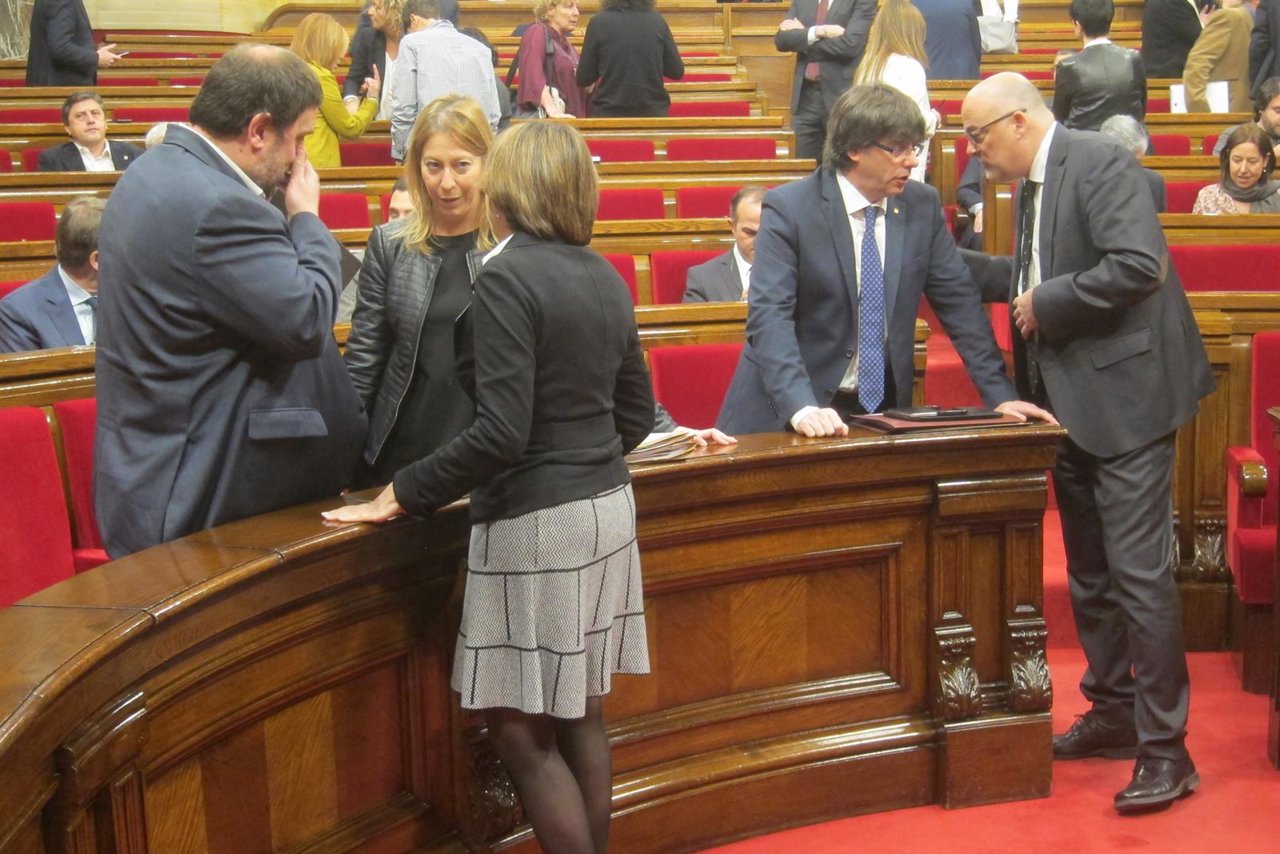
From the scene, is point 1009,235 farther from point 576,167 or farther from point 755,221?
point 576,167

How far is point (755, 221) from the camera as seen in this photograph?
4141mm

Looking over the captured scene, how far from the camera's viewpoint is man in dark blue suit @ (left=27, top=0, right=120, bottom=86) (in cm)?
753

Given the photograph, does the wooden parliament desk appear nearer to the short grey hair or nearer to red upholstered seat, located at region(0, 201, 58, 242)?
the short grey hair

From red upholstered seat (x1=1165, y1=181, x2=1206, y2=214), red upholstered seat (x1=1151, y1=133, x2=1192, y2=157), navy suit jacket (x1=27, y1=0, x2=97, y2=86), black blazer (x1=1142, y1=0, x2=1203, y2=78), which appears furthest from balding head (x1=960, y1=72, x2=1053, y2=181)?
navy suit jacket (x1=27, y1=0, x2=97, y2=86)

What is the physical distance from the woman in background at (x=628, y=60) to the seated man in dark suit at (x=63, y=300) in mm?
3319

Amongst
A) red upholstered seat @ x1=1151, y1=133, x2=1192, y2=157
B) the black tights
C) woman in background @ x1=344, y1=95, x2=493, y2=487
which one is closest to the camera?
the black tights

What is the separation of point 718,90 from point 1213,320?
214 inches

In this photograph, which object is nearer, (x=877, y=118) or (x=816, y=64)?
(x=877, y=118)

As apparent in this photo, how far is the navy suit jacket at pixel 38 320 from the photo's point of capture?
11.4ft

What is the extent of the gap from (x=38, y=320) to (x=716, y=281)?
1791mm

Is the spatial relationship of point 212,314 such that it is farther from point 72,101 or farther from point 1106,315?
point 72,101

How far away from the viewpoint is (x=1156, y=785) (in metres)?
2.62

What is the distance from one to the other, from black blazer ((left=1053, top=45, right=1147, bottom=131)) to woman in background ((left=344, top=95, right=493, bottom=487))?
9.43 ft

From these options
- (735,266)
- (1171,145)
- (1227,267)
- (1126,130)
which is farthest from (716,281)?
(1171,145)
